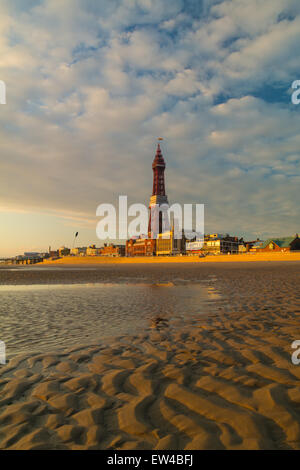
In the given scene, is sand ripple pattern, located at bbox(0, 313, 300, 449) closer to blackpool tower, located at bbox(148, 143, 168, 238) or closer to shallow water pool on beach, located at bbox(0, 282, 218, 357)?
shallow water pool on beach, located at bbox(0, 282, 218, 357)

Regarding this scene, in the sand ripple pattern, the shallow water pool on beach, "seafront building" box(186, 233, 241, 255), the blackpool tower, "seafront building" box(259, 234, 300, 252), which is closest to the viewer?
the sand ripple pattern

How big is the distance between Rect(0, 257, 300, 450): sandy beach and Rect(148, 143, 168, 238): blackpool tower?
158432 millimetres

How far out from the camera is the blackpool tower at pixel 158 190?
563 ft

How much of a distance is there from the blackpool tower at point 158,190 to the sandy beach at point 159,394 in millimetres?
158432

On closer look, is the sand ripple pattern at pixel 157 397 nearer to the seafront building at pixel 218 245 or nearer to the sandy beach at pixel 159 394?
the sandy beach at pixel 159 394

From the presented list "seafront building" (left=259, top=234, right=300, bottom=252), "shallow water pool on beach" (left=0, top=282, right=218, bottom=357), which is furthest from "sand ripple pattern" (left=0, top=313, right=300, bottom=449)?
"seafront building" (left=259, top=234, right=300, bottom=252)

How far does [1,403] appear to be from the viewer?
3.49 meters

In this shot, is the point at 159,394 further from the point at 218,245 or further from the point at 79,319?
the point at 218,245

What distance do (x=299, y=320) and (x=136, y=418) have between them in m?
6.04

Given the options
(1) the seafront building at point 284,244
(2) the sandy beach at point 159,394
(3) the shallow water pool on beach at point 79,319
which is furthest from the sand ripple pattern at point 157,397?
(1) the seafront building at point 284,244

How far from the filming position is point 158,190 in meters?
177

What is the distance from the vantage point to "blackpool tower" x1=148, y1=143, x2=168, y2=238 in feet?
563

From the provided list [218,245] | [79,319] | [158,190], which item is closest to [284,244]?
[218,245]
